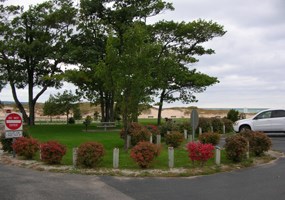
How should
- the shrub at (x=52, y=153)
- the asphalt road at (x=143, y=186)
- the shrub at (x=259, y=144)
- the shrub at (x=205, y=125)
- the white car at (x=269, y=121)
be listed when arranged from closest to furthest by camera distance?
the asphalt road at (x=143, y=186) → the shrub at (x=52, y=153) → the shrub at (x=259, y=144) → the white car at (x=269, y=121) → the shrub at (x=205, y=125)

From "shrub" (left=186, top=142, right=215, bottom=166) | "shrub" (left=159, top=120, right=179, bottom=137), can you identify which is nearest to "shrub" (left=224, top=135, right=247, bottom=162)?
"shrub" (left=186, top=142, right=215, bottom=166)

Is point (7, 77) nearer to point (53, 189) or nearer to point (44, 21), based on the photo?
point (44, 21)

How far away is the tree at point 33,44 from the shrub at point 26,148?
69.0 feet

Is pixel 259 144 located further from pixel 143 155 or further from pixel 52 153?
pixel 52 153

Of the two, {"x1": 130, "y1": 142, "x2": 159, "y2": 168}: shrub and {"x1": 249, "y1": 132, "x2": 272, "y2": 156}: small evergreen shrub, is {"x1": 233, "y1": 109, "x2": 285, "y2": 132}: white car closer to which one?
{"x1": 249, "y1": 132, "x2": 272, "y2": 156}: small evergreen shrub

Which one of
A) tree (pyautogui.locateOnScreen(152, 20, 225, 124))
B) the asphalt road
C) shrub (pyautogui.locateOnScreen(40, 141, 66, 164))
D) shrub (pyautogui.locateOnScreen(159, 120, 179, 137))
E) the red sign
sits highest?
tree (pyautogui.locateOnScreen(152, 20, 225, 124))

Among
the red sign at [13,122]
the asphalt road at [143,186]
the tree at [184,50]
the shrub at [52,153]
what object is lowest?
the asphalt road at [143,186]

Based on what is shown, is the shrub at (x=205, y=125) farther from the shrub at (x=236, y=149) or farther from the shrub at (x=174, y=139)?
the shrub at (x=236, y=149)

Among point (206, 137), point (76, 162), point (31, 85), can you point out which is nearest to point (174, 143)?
point (206, 137)

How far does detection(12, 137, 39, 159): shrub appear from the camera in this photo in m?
14.8

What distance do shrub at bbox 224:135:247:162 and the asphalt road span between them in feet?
4.61

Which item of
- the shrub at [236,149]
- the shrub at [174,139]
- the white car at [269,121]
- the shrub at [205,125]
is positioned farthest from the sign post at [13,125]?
the shrub at [205,125]

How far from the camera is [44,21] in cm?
3775

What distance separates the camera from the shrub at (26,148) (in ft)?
48.4
